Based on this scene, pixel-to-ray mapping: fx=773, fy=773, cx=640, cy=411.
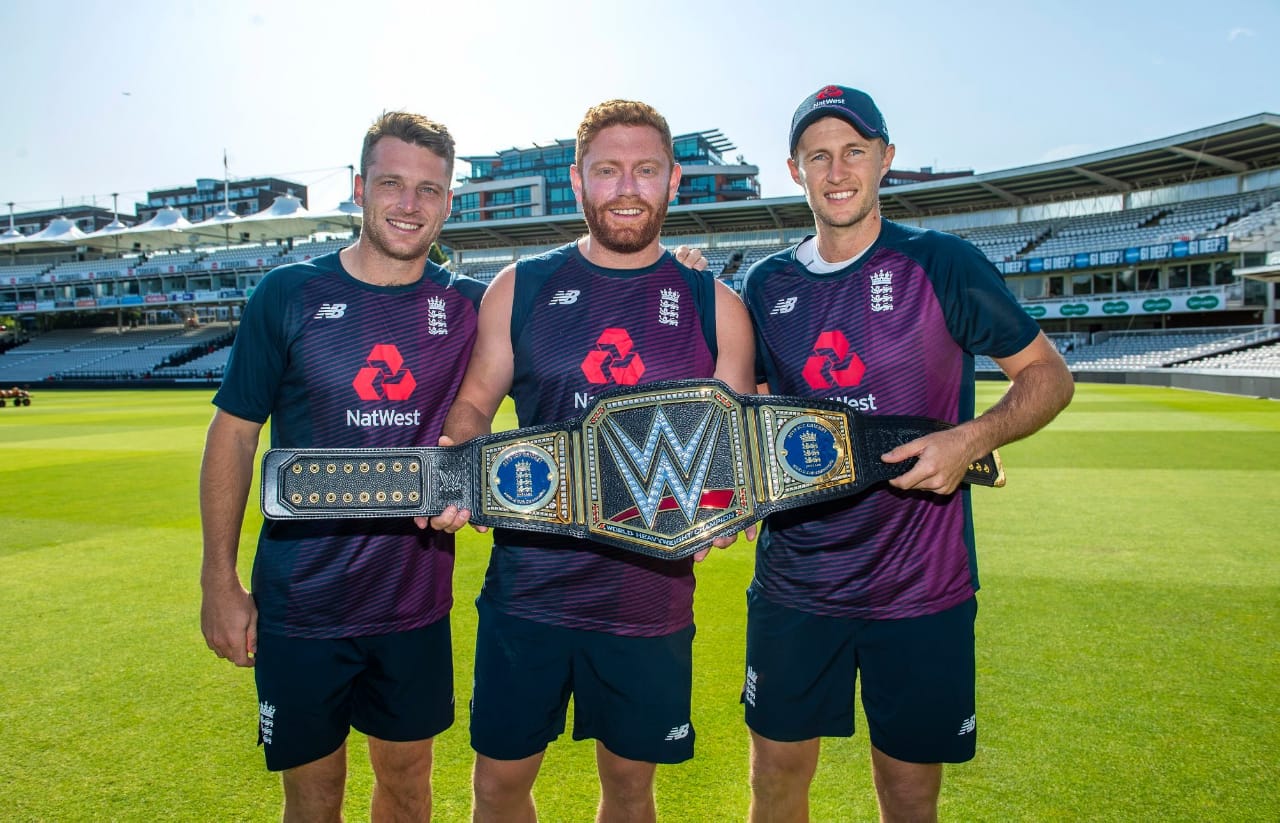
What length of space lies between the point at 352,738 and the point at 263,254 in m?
63.5

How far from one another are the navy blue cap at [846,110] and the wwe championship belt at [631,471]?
1.06 m

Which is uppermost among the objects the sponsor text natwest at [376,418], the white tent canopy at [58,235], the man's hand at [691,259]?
the white tent canopy at [58,235]

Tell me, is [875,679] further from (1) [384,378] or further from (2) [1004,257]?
(2) [1004,257]

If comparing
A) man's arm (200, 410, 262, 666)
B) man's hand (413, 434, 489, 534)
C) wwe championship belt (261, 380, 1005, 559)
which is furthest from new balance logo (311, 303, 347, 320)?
man's hand (413, 434, 489, 534)

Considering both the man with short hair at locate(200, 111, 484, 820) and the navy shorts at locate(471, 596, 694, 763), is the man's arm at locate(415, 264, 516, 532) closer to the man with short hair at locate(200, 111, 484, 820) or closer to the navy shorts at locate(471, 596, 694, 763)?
the man with short hair at locate(200, 111, 484, 820)

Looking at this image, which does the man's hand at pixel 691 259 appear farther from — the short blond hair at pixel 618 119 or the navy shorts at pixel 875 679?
the navy shorts at pixel 875 679

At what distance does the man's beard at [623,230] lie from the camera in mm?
2594

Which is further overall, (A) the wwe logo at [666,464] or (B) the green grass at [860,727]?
(B) the green grass at [860,727]

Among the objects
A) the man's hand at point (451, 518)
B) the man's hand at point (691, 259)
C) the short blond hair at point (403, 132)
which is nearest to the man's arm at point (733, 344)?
the man's hand at point (691, 259)

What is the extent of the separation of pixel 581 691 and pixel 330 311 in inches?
60.5

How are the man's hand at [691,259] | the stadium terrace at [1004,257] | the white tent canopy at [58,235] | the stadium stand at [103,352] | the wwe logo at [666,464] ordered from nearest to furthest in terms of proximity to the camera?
the wwe logo at [666,464] < the man's hand at [691,259] < the stadium terrace at [1004,257] < the stadium stand at [103,352] < the white tent canopy at [58,235]

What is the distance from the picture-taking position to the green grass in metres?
2.96

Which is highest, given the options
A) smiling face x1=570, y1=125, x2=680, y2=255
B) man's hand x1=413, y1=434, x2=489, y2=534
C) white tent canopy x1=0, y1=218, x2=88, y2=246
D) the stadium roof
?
white tent canopy x1=0, y1=218, x2=88, y2=246

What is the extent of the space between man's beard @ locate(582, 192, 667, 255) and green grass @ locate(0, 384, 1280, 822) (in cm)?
209
